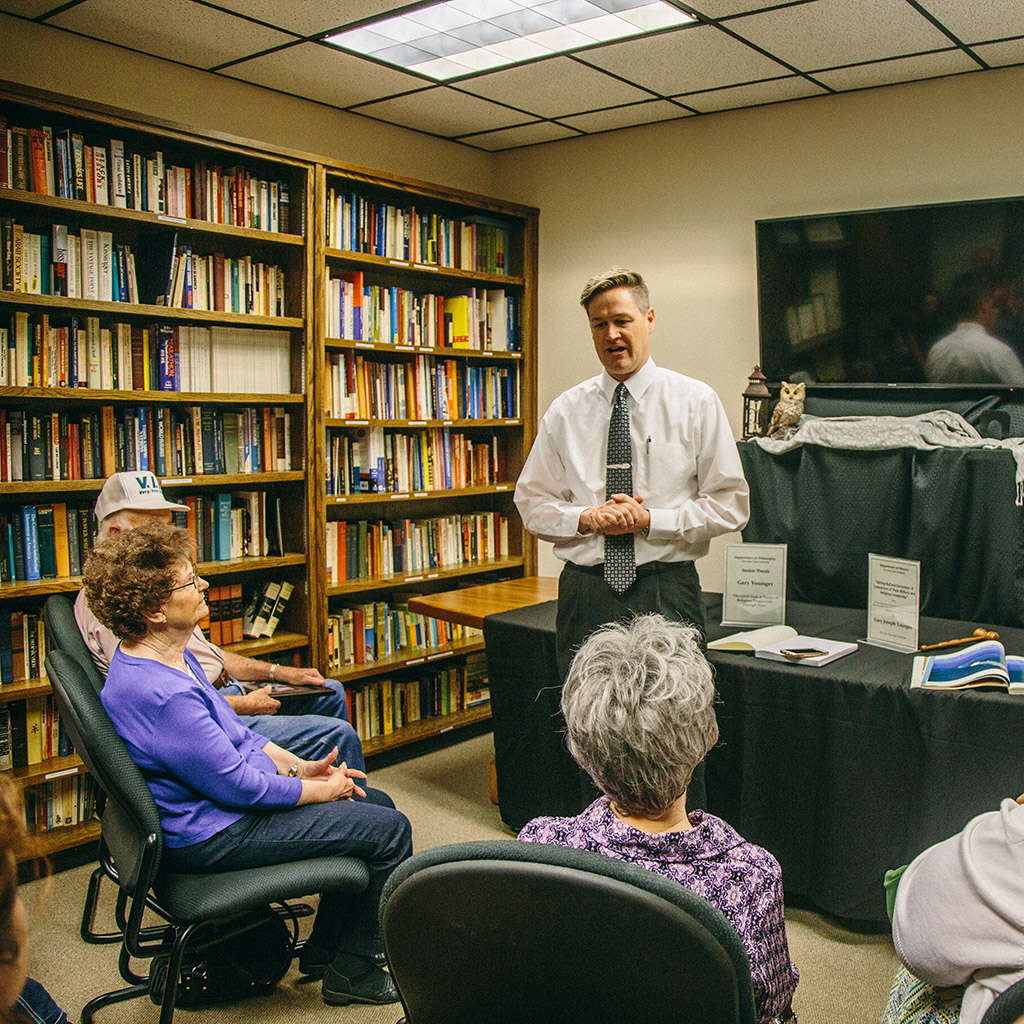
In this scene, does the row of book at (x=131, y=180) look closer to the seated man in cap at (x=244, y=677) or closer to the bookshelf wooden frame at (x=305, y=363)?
the bookshelf wooden frame at (x=305, y=363)

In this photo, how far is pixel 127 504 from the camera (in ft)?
8.98

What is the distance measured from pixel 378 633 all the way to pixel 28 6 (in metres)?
2.51

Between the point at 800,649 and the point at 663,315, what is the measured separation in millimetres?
2126

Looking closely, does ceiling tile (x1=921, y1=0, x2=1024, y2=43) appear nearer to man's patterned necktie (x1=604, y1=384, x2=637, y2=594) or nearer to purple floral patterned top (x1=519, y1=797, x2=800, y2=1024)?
man's patterned necktie (x1=604, y1=384, x2=637, y2=594)

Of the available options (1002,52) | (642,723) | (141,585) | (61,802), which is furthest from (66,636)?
(1002,52)

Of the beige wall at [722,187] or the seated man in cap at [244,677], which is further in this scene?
the beige wall at [722,187]

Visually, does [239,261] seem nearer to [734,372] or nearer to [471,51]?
[471,51]

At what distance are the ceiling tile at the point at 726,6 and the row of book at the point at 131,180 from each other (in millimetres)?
1605

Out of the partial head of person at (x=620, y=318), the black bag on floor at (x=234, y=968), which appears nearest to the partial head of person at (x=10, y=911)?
the black bag on floor at (x=234, y=968)

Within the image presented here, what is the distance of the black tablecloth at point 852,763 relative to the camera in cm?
229

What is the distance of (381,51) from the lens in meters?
3.35

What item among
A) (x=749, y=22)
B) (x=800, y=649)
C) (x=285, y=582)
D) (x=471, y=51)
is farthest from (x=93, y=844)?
(x=749, y=22)

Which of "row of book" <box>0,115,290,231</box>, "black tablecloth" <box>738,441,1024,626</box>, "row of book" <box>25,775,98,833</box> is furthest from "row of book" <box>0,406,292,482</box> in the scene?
"black tablecloth" <box>738,441,1024,626</box>

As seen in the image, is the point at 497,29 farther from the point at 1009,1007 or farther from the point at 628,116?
the point at 1009,1007
